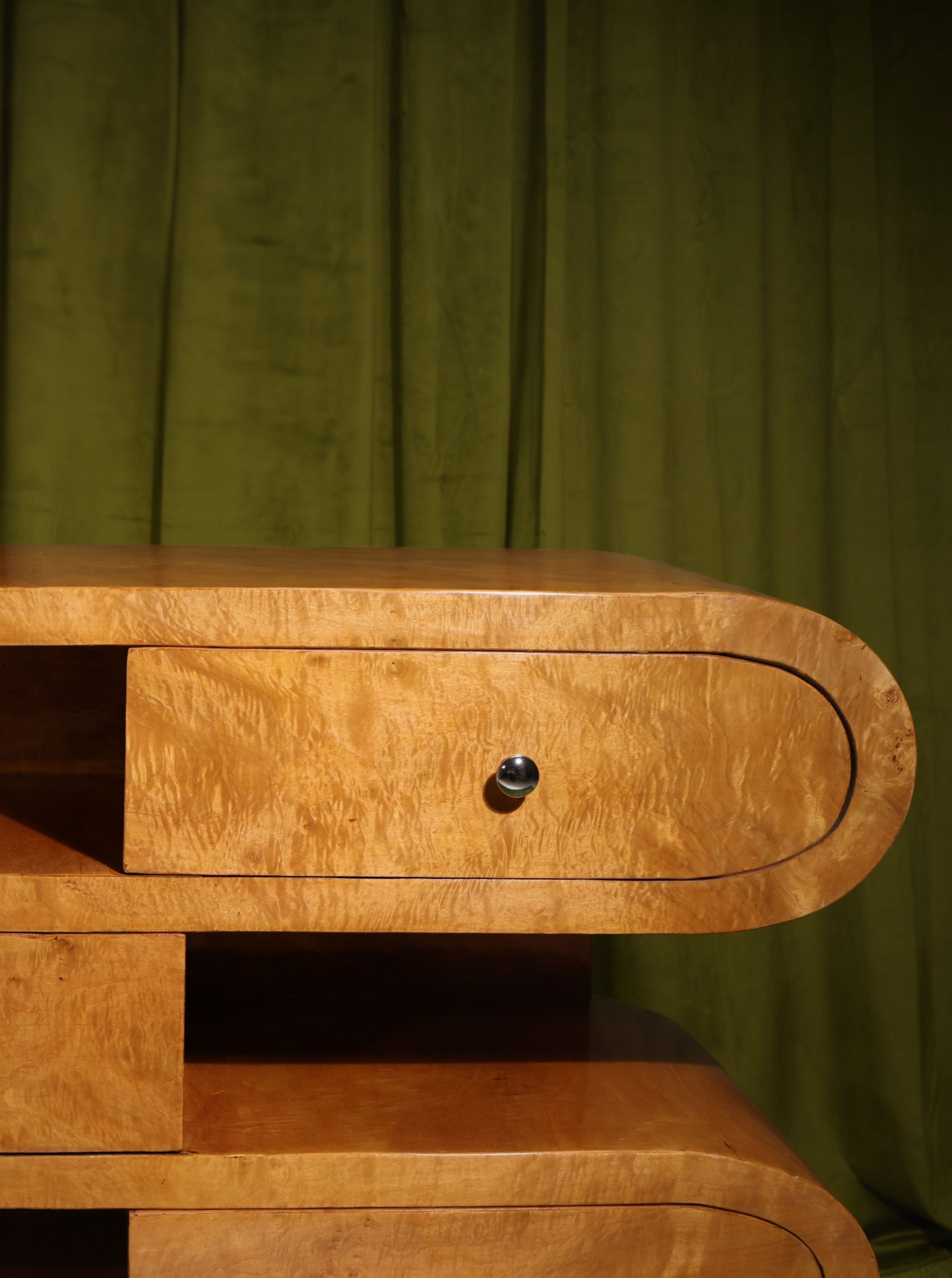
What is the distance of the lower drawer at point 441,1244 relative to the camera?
0.72 meters

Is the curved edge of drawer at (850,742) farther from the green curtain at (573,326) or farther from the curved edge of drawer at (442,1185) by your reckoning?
the green curtain at (573,326)

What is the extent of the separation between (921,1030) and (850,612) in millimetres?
597

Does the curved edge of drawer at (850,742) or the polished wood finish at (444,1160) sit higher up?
the curved edge of drawer at (850,742)

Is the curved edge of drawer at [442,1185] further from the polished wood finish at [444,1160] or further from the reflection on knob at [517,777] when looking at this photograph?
the reflection on knob at [517,777]

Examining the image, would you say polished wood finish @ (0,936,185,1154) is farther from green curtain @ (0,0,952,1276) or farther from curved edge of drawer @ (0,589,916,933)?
green curtain @ (0,0,952,1276)

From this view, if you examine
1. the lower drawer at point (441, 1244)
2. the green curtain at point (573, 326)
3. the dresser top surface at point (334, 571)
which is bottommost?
the lower drawer at point (441, 1244)

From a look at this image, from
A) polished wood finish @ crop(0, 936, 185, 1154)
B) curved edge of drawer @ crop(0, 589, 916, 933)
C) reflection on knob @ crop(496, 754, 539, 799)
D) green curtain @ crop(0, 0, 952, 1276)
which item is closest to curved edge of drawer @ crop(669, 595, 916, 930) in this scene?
curved edge of drawer @ crop(0, 589, 916, 933)

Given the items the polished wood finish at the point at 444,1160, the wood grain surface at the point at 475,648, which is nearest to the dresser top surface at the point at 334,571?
the wood grain surface at the point at 475,648

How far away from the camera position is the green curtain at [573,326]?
1415mm

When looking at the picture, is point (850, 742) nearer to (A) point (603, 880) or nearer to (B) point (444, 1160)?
(A) point (603, 880)

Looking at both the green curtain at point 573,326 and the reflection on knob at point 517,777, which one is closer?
the reflection on knob at point 517,777

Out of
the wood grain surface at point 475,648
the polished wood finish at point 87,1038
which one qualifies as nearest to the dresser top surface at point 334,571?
the wood grain surface at point 475,648

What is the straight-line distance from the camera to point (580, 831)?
27.7 inches

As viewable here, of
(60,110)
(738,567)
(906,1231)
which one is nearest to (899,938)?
(906,1231)
